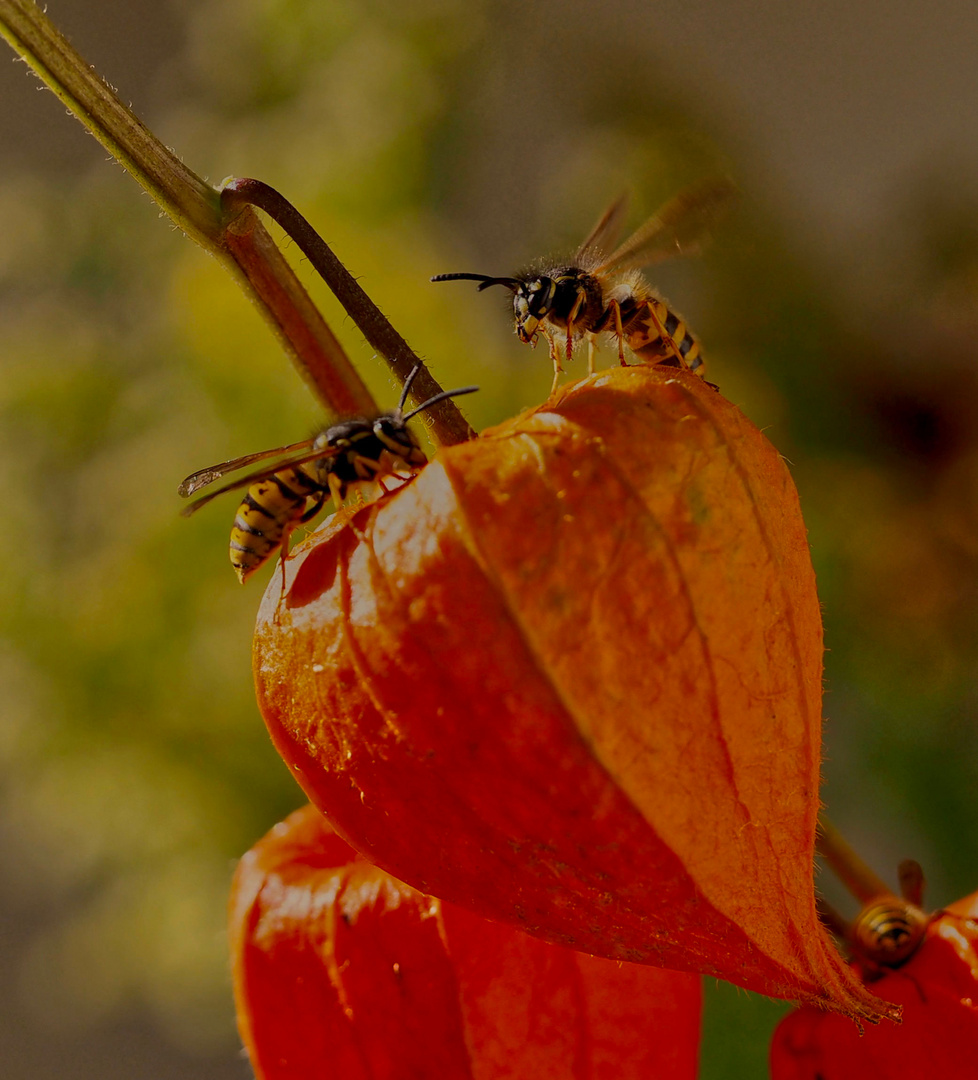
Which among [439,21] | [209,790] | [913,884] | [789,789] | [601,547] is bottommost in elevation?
[913,884]

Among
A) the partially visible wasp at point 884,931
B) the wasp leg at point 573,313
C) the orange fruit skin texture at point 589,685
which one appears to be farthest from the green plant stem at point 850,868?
the wasp leg at point 573,313

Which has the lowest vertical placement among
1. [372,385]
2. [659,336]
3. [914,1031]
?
[914,1031]

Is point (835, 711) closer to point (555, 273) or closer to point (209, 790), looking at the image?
point (209, 790)

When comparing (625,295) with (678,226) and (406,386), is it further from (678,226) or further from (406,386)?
(406,386)

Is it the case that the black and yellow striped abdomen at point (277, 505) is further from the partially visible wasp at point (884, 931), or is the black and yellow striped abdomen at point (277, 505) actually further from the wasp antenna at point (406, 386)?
the partially visible wasp at point (884, 931)

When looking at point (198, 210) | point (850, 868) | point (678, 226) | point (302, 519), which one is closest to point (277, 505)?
point (302, 519)

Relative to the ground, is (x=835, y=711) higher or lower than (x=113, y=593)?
lower

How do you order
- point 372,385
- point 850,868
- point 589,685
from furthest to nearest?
point 372,385
point 850,868
point 589,685

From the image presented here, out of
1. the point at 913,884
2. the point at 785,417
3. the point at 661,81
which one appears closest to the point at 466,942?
the point at 913,884
